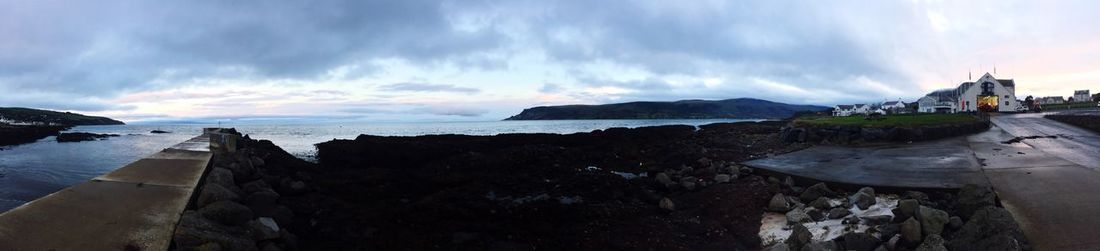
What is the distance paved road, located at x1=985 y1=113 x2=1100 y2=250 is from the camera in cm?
573

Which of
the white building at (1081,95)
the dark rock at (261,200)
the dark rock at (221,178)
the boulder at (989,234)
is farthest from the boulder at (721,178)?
the white building at (1081,95)

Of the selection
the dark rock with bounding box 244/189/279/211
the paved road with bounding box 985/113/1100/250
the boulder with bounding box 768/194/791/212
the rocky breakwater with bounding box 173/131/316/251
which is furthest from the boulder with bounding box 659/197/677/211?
the dark rock with bounding box 244/189/279/211

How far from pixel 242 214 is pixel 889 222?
924 centimetres

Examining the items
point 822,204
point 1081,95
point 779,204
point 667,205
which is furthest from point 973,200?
point 1081,95

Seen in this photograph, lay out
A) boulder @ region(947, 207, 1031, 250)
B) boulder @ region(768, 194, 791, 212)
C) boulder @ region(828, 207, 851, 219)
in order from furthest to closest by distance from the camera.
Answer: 1. boulder @ region(768, 194, 791, 212)
2. boulder @ region(828, 207, 851, 219)
3. boulder @ region(947, 207, 1031, 250)

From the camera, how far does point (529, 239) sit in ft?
28.6

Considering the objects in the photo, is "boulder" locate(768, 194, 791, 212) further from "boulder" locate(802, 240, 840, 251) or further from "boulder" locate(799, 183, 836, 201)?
"boulder" locate(802, 240, 840, 251)

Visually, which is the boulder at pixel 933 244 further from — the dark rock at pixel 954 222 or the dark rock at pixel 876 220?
the dark rock at pixel 876 220

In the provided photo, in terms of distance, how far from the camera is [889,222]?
279 inches

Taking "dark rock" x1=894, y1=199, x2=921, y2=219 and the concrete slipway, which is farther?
"dark rock" x1=894, y1=199, x2=921, y2=219

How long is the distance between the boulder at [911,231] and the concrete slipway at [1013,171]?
3.29ft

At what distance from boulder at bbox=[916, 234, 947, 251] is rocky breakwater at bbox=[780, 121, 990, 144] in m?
15.2

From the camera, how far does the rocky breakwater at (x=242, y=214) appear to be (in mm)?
6469

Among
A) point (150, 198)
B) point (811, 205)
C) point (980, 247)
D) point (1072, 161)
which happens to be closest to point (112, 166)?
point (150, 198)
